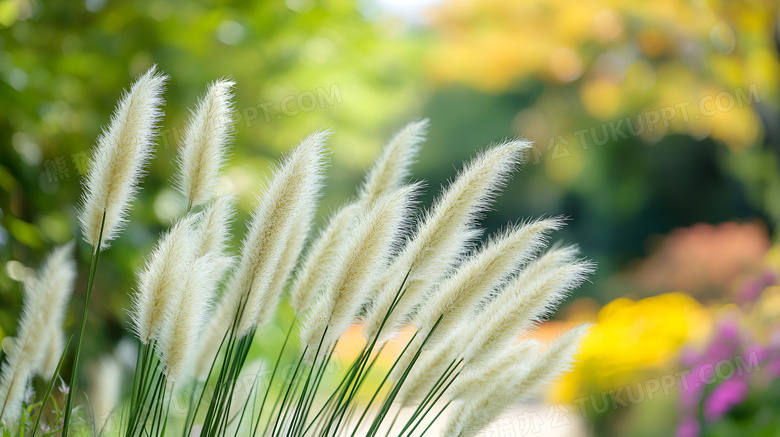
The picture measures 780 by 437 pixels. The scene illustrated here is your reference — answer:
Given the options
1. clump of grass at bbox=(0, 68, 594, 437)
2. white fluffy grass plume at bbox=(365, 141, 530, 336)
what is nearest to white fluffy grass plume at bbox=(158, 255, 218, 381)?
clump of grass at bbox=(0, 68, 594, 437)

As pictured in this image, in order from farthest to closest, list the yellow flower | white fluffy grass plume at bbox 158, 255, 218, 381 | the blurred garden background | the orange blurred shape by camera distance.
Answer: the orange blurred shape < the yellow flower < the blurred garden background < white fluffy grass plume at bbox 158, 255, 218, 381

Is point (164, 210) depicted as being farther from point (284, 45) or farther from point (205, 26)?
point (284, 45)

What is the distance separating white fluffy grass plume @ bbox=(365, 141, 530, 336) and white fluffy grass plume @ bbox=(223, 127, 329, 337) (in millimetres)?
66

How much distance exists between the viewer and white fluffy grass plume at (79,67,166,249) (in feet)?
1.01

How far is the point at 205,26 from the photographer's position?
1023mm

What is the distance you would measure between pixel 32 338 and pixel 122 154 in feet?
0.60

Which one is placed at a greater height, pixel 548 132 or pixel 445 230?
pixel 445 230

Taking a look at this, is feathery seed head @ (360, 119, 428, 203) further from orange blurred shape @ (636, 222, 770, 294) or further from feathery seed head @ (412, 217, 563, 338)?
orange blurred shape @ (636, 222, 770, 294)

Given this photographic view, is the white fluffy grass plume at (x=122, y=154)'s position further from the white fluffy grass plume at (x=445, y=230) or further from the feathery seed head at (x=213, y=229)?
the white fluffy grass plume at (x=445, y=230)

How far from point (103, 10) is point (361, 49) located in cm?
66

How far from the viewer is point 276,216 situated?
311 millimetres

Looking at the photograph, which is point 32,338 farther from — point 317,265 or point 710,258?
point 710,258

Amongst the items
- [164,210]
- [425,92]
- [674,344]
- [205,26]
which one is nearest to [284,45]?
[205,26]

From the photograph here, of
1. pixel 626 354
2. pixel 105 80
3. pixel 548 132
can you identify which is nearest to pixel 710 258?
pixel 548 132
